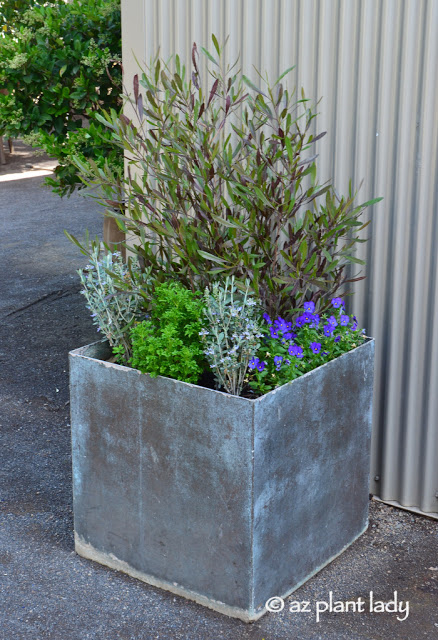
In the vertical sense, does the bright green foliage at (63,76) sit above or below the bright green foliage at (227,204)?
above

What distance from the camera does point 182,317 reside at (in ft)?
9.91

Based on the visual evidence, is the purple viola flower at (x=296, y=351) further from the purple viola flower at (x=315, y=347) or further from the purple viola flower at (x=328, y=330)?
the purple viola flower at (x=328, y=330)

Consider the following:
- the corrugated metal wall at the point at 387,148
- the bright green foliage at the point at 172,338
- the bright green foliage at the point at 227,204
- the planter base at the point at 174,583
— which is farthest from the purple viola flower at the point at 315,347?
the planter base at the point at 174,583

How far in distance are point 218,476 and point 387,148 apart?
1.49m

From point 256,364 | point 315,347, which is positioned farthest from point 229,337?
point 315,347

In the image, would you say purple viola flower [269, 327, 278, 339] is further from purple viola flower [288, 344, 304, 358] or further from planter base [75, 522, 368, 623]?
planter base [75, 522, 368, 623]

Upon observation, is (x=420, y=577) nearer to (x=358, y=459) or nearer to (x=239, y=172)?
(x=358, y=459)

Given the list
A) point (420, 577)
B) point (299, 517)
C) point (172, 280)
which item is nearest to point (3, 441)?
point (172, 280)

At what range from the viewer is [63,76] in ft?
18.7

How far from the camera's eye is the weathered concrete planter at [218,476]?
286 cm

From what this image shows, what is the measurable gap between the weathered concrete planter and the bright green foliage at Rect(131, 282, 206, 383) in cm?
5

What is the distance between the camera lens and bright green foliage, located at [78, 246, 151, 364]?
316 centimetres

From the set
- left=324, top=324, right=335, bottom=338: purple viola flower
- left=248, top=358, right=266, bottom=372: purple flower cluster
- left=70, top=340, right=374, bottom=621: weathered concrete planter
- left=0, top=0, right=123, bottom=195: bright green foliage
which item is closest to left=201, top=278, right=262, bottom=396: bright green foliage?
left=248, top=358, right=266, bottom=372: purple flower cluster

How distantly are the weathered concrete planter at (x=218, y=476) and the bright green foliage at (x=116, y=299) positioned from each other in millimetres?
124
